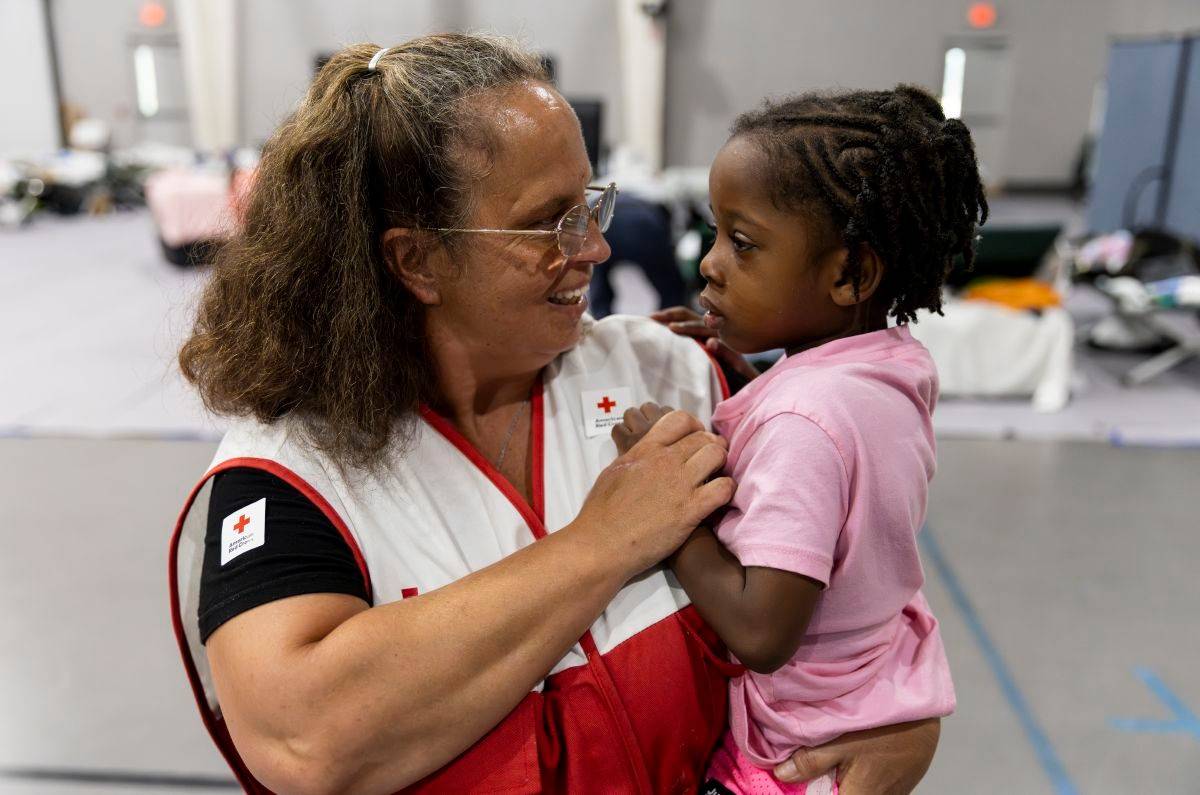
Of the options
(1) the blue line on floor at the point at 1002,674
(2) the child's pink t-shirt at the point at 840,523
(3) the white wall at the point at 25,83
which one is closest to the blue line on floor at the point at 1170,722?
(1) the blue line on floor at the point at 1002,674

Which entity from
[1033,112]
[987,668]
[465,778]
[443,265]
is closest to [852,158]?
[443,265]

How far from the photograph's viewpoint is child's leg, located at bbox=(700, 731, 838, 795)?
4.18ft

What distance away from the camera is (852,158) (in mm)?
1200

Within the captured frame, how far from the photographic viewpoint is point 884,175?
1195mm

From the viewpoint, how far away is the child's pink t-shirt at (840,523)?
1105 mm

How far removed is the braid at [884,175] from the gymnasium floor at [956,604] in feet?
3.13

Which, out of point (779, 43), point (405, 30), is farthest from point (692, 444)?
point (405, 30)

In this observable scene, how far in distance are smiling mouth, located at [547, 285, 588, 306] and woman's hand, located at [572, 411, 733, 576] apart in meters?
0.27

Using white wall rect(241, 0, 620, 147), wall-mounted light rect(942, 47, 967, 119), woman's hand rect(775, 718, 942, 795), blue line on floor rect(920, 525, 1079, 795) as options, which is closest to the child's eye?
woman's hand rect(775, 718, 942, 795)

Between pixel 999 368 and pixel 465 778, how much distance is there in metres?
5.36

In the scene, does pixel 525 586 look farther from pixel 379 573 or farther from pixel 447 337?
pixel 447 337

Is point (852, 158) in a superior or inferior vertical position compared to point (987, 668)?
superior

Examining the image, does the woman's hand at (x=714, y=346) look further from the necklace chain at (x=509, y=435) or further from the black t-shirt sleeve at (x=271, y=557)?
the black t-shirt sleeve at (x=271, y=557)

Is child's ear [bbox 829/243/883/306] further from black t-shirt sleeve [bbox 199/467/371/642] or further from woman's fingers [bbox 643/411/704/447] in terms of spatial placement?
black t-shirt sleeve [bbox 199/467/371/642]
